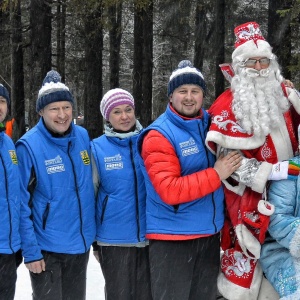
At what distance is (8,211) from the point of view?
330 cm

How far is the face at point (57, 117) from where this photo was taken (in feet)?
11.7

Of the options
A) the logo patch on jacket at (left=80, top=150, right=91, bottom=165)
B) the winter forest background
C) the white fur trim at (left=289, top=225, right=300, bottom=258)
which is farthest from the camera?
the winter forest background

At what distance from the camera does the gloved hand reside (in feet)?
10.2

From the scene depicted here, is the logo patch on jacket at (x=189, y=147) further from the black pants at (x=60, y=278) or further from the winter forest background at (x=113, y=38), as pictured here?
the winter forest background at (x=113, y=38)

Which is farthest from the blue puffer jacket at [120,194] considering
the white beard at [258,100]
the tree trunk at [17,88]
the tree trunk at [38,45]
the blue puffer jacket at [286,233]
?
the tree trunk at [17,88]

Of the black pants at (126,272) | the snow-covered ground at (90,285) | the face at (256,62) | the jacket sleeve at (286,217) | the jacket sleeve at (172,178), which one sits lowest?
the snow-covered ground at (90,285)

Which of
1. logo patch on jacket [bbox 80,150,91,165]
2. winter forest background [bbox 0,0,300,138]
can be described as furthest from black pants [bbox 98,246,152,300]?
winter forest background [bbox 0,0,300,138]

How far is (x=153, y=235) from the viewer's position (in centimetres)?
350

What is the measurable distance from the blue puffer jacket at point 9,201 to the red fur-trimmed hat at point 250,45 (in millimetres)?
1675

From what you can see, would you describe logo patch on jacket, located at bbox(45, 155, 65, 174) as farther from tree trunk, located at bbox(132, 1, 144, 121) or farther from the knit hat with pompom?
tree trunk, located at bbox(132, 1, 144, 121)

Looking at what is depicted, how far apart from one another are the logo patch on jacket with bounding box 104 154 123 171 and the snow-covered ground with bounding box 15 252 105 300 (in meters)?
2.09

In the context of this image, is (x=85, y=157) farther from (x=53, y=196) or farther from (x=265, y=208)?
(x=265, y=208)

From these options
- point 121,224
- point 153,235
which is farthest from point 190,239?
point 121,224

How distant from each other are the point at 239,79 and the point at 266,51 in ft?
0.84
